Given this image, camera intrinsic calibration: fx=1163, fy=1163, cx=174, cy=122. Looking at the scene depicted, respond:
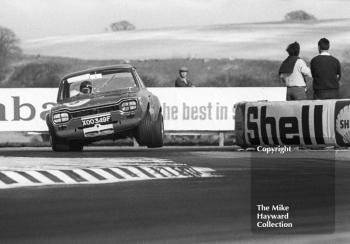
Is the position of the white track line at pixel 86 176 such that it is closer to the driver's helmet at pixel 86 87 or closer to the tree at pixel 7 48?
the driver's helmet at pixel 86 87

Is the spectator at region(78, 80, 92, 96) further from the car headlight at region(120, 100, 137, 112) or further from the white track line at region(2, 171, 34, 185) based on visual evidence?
the white track line at region(2, 171, 34, 185)

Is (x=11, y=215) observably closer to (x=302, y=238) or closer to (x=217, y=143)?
(x=302, y=238)

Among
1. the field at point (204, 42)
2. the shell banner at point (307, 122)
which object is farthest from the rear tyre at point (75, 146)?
the field at point (204, 42)

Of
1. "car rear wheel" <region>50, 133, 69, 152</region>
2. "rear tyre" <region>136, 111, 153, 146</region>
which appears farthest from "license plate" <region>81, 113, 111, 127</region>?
"car rear wheel" <region>50, 133, 69, 152</region>

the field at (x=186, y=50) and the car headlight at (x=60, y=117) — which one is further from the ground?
the car headlight at (x=60, y=117)

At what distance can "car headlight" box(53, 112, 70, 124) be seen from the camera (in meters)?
15.2

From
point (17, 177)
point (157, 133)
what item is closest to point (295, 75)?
point (157, 133)

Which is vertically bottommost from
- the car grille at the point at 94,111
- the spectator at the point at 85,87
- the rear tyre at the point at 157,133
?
the rear tyre at the point at 157,133

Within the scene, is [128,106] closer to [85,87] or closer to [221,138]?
[85,87]

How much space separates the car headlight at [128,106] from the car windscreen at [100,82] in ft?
2.36

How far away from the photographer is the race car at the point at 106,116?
584 inches

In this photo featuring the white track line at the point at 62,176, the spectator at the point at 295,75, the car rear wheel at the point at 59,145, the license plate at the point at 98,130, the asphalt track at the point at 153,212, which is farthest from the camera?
the spectator at the point at 295,75

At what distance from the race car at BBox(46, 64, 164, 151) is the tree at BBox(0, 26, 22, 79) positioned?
3311 centimetres

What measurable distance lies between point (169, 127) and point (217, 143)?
99 cm
